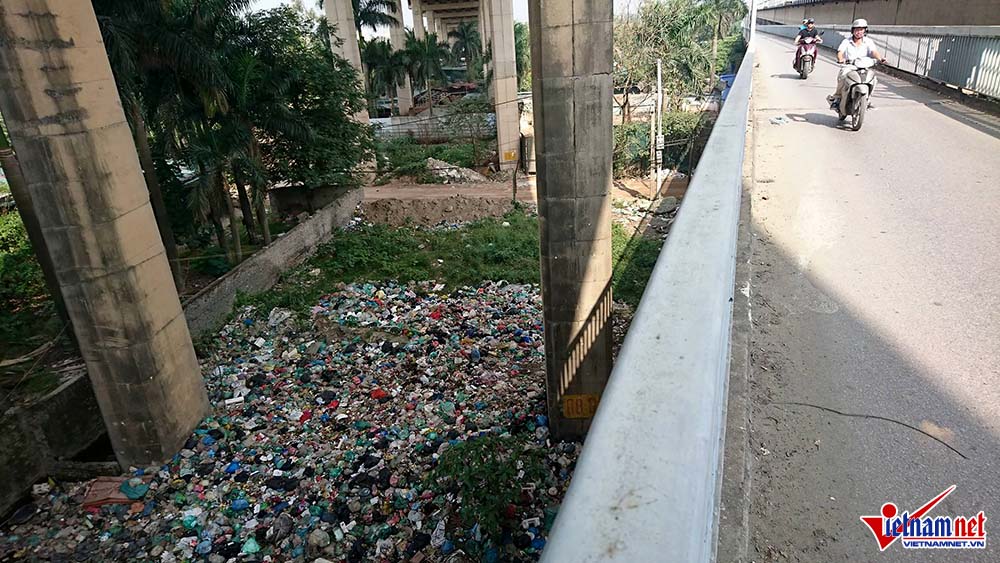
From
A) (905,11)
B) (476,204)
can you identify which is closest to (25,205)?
(476,204)

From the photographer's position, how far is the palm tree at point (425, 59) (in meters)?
35.1

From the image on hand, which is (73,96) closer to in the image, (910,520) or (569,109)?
(569,109)

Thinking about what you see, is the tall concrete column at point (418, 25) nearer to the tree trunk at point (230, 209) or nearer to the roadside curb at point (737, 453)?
the tree trunk at point (230, 209)

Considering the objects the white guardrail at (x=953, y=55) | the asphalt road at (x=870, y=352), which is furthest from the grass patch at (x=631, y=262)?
the white guardrail at (x=953, y=55)

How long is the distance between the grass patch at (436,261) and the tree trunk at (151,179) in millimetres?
1675

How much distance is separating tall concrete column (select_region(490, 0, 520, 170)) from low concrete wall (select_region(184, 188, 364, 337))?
7.69 meters

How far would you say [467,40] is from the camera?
172 feet

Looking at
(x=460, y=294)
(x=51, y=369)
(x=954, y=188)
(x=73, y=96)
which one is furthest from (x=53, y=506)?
(x=954, y=188)

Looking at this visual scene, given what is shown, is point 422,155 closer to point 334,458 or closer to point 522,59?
point 334,458

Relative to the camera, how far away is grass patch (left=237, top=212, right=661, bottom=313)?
33.9 ft

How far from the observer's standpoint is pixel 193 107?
1052 centimetres

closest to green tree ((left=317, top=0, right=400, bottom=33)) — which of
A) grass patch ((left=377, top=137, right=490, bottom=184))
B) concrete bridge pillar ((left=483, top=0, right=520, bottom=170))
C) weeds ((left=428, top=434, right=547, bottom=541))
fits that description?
grass patch ((left=377, top=137, right=490, bottom=184))

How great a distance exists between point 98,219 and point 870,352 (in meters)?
6.33

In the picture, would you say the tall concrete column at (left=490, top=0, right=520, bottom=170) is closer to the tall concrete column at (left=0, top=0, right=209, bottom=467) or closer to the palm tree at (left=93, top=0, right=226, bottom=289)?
the palm tree at (left=93, top=0, right=226, bottom=289)
